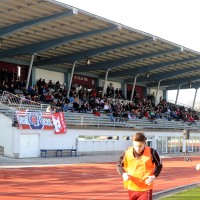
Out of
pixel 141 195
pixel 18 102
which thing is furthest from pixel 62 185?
pixel 18 102

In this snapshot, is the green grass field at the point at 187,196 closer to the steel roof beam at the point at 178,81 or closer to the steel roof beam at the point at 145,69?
the steel roof beam at the point at 145,69

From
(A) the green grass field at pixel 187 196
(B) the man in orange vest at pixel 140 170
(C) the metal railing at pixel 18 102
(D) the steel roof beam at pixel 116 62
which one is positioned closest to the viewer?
(B) the man in orange vest at pixel 140 170

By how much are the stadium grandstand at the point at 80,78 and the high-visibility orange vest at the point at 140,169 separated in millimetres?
20850

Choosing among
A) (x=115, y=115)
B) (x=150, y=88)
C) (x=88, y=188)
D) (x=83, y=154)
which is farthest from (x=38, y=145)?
(x=150, y=88)

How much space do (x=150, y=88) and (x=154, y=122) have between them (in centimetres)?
1683

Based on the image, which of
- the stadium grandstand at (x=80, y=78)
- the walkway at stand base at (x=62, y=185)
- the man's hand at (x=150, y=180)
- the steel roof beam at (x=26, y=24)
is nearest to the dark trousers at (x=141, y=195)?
the man's hand at (x=150, y=180)

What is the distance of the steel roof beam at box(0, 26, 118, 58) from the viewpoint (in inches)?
1277

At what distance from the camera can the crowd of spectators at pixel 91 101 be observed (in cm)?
3512

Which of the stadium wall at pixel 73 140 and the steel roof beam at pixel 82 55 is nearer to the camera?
the stadium wall at pixel 73 140

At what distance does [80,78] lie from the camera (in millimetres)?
48875

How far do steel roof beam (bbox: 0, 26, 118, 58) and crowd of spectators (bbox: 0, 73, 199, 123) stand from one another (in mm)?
1990

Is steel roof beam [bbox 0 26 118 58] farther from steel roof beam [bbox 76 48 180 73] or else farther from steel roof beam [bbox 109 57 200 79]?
steel roof beam [bbox 109 57 200 79]

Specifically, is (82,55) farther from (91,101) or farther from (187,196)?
(187,196)

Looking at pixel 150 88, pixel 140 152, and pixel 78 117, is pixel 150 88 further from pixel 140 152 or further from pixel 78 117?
pixel 140 152
